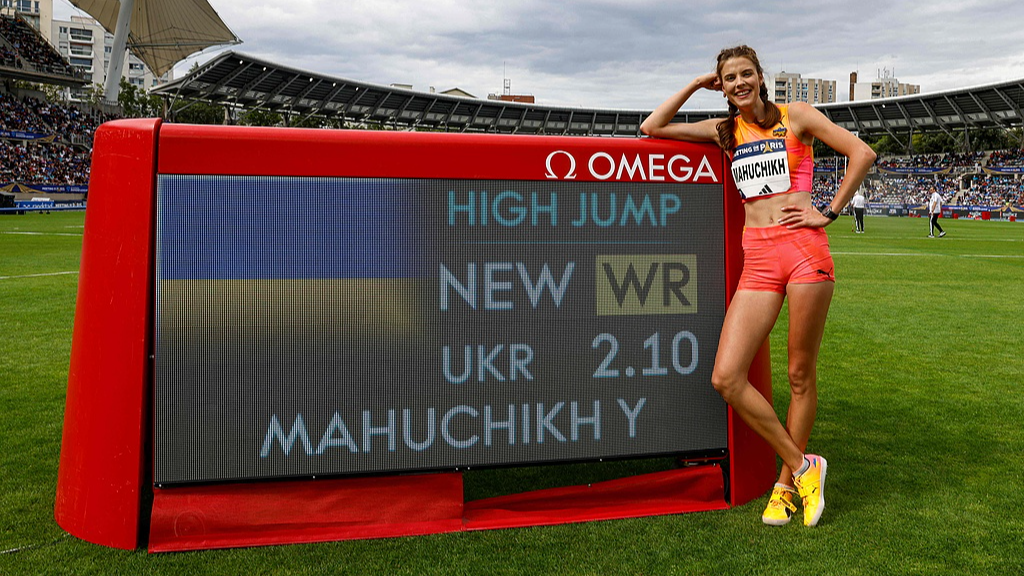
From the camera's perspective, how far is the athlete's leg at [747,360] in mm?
3016

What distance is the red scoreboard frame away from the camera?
2.72 meters

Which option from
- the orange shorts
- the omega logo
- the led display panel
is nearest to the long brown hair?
the omega logo

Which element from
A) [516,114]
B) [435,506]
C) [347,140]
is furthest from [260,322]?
[516,114]

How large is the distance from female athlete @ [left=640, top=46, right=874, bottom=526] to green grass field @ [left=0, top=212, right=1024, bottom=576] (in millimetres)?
338

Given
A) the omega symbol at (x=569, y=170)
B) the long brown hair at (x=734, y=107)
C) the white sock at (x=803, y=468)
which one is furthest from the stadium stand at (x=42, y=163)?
the white sock at (x=803, y=468)

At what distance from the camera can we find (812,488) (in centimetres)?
305

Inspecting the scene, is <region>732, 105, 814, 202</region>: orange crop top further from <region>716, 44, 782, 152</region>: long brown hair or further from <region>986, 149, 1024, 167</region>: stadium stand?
<region>986, 149, 1024, 167</region>: stadium stand

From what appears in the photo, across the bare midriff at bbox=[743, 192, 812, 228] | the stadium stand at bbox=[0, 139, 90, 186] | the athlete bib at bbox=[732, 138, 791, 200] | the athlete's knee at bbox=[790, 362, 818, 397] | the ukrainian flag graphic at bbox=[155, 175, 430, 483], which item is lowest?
the athlete's knee at bbox=[790, 362, 818, 397]

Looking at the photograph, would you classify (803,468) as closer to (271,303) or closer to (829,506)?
(829,506)

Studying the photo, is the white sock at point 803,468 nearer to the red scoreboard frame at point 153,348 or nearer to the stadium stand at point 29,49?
the red scoreboard frame at point 153,348

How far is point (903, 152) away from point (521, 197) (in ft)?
278

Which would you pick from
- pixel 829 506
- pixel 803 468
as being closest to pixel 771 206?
pixel 803 468

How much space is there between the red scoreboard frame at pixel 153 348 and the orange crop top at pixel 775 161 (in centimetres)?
36

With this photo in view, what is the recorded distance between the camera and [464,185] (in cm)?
296
